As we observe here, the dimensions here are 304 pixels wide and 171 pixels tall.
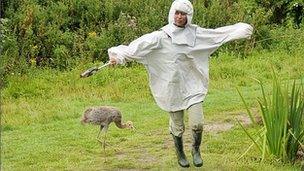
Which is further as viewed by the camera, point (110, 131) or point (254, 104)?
point (254, 104)

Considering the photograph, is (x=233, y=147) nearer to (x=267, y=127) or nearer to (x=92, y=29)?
(x=267, y=127)

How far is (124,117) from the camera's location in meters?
10.5

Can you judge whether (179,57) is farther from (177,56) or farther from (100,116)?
(100,116)

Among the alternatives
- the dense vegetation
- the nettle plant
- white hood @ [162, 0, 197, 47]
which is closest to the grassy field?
the dense vegetation

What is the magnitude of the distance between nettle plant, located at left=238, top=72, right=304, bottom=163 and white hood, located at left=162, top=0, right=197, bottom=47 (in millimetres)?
994

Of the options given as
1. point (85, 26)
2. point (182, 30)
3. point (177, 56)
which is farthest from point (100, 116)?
point (85, 26)

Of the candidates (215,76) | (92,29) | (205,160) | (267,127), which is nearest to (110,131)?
(205,160)

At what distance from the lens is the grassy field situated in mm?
8195

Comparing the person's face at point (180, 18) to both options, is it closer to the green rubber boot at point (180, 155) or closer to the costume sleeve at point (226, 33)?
the costume sleeve at point (226, 33)

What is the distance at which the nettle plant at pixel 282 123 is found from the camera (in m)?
7.74

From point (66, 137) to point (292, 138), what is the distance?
2.96 metres

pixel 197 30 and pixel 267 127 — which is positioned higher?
pixel 197 30

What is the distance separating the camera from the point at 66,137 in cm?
939

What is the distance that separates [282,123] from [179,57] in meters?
1.40
